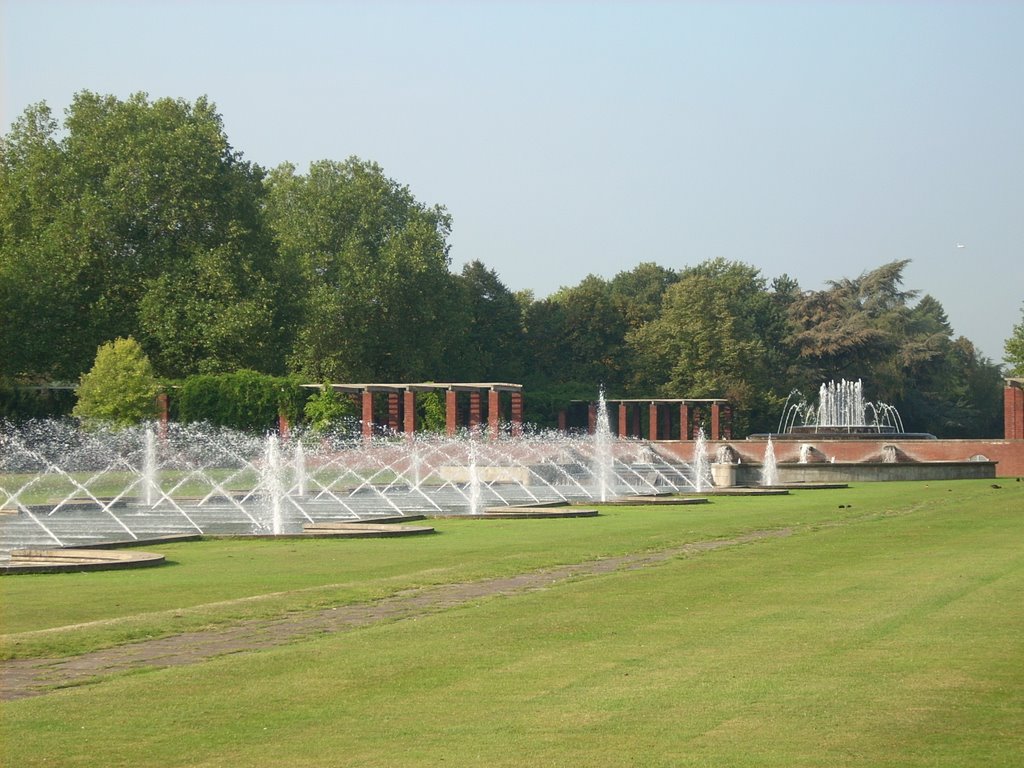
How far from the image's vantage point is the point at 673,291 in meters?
85.4

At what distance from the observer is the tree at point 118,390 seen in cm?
5291

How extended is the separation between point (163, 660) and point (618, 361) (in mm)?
78554

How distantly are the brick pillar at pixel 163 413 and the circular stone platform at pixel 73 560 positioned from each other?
36884mm

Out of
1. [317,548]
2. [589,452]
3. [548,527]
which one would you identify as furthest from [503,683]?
[589,452]

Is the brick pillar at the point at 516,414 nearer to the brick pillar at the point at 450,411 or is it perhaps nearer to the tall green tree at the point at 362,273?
the brick pillar at the point at 450,411

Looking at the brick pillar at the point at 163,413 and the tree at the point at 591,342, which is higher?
the tree at the point at 591,342

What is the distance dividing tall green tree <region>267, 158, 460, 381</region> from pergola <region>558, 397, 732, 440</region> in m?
9.45

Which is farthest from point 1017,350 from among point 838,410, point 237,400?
point 237,400

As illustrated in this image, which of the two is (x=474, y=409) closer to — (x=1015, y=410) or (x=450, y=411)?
(x=450, y=411)

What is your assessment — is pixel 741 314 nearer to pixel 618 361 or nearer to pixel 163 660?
pixel 618 361

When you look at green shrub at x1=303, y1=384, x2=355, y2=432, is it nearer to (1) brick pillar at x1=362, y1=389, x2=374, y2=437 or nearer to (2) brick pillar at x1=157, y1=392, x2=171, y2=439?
(1) brick pillar at x1=362, y1=389, x2=374, y2=437

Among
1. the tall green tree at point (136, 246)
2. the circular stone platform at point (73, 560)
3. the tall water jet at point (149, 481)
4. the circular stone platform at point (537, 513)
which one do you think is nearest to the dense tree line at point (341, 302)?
the tall green tree at point (136, 246)

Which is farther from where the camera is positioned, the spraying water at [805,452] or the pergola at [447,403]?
the pergola at [447,403]

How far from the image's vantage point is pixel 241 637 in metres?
11.8
